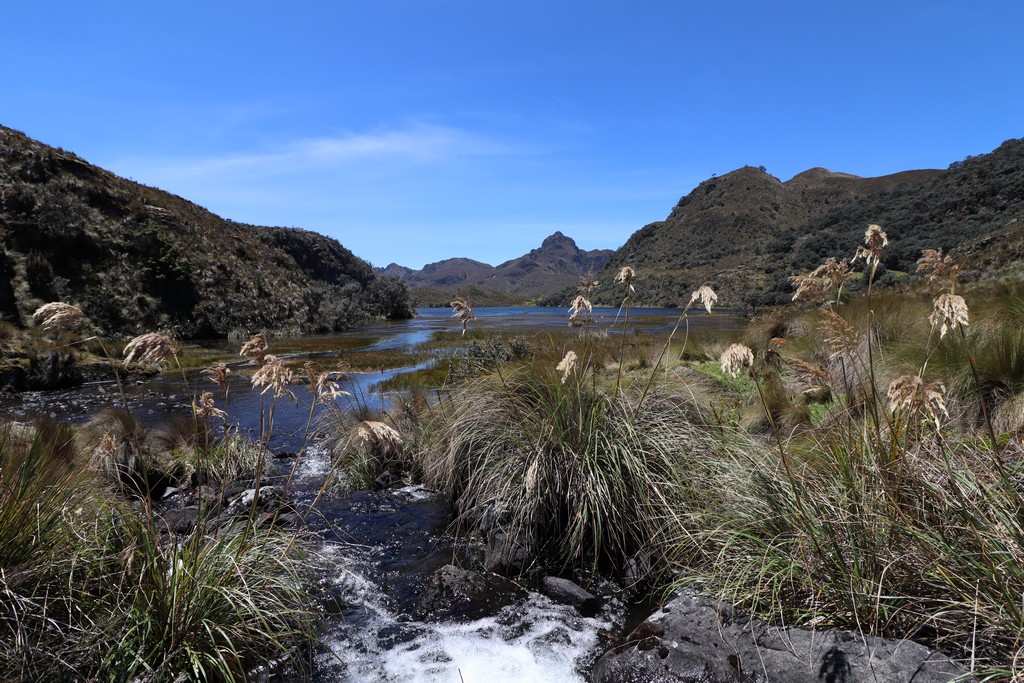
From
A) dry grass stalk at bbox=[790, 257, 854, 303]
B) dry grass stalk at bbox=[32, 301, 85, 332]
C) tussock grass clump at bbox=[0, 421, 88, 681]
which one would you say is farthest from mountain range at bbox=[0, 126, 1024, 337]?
tussock grass clump at bbox=[0, 421, 88, 681]

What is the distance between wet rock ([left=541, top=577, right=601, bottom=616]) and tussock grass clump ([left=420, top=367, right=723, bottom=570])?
253mm

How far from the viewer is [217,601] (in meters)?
2.97

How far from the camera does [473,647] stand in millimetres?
4012

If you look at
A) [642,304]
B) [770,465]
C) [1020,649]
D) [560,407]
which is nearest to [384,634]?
[560,407]

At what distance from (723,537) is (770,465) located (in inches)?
27.9

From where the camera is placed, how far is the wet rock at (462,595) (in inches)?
177

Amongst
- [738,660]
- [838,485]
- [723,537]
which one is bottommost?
[738,660]

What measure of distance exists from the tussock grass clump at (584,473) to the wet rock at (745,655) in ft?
2.84

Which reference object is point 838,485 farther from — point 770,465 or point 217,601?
point 217,601

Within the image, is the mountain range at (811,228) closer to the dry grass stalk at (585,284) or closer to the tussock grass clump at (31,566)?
the dry grass stalk at (585,284)

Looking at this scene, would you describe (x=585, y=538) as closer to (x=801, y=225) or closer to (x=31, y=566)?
(x=31, y=566)

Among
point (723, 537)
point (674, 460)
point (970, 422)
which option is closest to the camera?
point (723, 537)

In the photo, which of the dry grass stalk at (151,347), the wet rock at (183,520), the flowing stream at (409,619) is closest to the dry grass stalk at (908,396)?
the flowing stream at (409,619)

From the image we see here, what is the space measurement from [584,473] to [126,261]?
4055 cm
